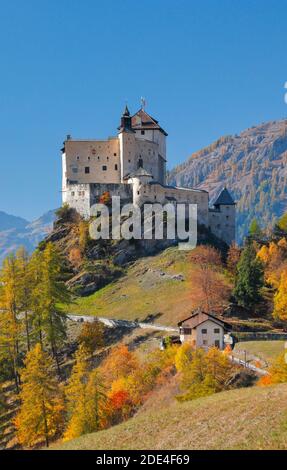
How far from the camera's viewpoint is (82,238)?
101750mm

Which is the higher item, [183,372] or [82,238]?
[82,238]

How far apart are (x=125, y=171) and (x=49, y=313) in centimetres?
4007

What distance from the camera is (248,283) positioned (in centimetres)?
7994

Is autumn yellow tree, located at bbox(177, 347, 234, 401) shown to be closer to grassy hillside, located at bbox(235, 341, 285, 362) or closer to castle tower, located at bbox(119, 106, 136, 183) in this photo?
grassy hillside, located at bbox(235, 341, 285, 362)

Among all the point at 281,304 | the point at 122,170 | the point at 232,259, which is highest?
the point at 122,170

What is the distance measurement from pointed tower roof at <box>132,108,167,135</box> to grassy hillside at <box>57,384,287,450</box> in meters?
72.3

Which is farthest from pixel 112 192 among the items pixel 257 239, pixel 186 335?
pixel 186 335

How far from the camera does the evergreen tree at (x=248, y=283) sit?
7956cm

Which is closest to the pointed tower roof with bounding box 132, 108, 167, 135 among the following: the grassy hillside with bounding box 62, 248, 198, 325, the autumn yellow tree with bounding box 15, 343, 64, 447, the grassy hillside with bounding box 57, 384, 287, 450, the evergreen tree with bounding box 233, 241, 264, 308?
the grassy hillside with bounding box 62, 248, 198, 325

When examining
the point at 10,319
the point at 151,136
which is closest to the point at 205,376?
the point at 10,319

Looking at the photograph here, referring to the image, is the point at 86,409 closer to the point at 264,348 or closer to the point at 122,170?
the point at 264,348

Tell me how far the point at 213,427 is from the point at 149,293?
50.0 metres
